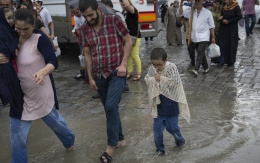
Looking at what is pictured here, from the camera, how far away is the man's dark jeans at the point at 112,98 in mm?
4180

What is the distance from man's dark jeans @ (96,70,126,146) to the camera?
165 inches

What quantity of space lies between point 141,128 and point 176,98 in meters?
1.17

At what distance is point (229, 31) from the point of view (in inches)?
356

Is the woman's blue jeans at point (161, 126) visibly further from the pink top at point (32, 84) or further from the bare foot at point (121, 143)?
the pink top at point (32, 84)

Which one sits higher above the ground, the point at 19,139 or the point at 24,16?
the point at 24,16

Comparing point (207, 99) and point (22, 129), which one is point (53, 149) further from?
point (207, 99)

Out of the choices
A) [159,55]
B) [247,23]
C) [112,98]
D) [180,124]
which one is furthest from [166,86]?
[247,23]

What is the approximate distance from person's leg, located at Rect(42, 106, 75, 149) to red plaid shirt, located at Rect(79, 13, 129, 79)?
63 cm

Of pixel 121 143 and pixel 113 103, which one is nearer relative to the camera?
pixel 113 103

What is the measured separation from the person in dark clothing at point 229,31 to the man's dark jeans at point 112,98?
5.33m

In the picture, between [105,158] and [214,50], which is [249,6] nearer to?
[214,50]

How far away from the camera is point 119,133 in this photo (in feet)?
15.4

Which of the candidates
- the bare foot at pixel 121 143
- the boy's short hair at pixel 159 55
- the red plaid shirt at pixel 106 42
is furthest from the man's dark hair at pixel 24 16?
the bare foot at pixel 121 143

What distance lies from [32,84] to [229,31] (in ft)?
20.4
